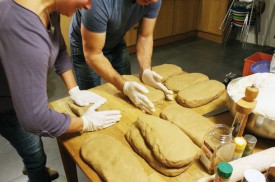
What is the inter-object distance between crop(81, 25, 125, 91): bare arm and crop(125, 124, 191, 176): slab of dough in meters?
0.35

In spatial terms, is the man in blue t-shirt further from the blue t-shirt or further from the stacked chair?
the stacked chair

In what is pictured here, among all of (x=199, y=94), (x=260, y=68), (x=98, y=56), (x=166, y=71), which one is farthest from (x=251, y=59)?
(x=98, y=56)

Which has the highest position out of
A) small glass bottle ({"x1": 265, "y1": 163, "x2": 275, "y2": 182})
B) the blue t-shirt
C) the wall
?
the blue t-shirt

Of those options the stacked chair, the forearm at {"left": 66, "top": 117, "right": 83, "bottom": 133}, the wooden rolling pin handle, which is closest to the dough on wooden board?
the forearm at {"left": 66, "top": 117, "right": 83, "bottom": 133}

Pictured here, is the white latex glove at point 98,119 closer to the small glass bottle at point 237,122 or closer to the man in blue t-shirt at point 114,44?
the man in blue t-shirt at point 114,44

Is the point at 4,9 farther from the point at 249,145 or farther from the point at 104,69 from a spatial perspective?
the point at 249,145

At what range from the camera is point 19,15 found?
669 mm

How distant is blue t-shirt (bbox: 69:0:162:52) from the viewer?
1129 millimetres

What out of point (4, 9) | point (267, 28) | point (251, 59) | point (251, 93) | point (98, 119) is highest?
point (4, 9)

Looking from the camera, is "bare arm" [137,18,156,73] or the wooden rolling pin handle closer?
the wooden rolling pin handle

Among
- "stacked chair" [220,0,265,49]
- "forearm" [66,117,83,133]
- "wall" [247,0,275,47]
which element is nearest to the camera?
"forearm" [66,117,83,133]

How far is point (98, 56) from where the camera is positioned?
1258 mm

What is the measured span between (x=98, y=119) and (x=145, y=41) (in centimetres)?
80

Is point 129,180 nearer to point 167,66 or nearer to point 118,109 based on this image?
point 118,109
